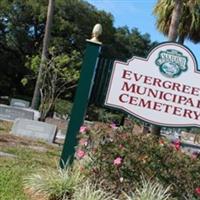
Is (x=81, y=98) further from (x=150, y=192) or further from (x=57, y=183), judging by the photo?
(x=150, y=192)

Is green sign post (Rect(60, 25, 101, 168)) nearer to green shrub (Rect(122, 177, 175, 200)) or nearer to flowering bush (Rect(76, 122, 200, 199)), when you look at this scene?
flowering bush (Rect(76, 122, 200, 199))

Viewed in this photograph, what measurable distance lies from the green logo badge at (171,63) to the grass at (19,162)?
271cm

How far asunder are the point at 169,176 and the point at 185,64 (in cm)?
230

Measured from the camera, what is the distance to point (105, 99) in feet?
29.6

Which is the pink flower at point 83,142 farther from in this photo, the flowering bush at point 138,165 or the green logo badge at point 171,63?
the green logo badge at point 171,63

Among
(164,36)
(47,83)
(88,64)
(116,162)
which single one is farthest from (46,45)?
(116,162)

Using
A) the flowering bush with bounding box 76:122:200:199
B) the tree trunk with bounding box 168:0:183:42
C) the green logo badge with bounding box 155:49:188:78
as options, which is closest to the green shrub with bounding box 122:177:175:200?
the flowering bush with bounding box 76:122:200:199

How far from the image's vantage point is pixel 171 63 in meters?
9.11

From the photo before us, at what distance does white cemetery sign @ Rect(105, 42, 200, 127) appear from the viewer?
8953 millimetres

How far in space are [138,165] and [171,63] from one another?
2.24 metres

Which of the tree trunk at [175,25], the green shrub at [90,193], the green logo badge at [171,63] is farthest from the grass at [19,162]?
the tree trunk at [175,25]

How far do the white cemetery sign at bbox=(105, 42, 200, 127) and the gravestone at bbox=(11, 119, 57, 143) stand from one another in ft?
26.1

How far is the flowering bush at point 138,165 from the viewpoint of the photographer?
24.2 ft

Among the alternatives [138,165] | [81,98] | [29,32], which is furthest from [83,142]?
[29,32]
